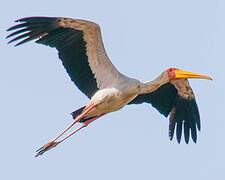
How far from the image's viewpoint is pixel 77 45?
16.5 metres

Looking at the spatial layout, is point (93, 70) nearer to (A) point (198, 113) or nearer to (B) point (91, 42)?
(B) point (91, 42)

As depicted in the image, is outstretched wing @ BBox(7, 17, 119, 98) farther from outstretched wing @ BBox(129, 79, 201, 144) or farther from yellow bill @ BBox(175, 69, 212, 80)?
outstretched wing @ BBox(129, 79, 201, 144)

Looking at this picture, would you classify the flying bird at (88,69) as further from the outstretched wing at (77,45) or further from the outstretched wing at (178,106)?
the outstretched wing at (178,106)

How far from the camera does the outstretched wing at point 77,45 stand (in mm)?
15984

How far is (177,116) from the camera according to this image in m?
18.8

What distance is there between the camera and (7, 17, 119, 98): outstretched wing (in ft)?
52.4

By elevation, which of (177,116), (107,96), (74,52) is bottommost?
(177,116)

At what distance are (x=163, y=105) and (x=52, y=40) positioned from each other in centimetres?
412

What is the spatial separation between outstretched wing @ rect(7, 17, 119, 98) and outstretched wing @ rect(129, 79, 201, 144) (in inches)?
86.5

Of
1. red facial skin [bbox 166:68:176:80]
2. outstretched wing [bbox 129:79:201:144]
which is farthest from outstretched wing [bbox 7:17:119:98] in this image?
outstretched wing [bbox 129:79:201:144]

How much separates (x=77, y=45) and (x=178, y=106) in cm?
385

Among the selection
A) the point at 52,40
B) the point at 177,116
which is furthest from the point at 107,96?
the point at 177,116

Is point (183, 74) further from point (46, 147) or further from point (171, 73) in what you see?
point (46, 147)

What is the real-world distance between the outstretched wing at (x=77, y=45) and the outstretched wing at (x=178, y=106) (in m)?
2.20
